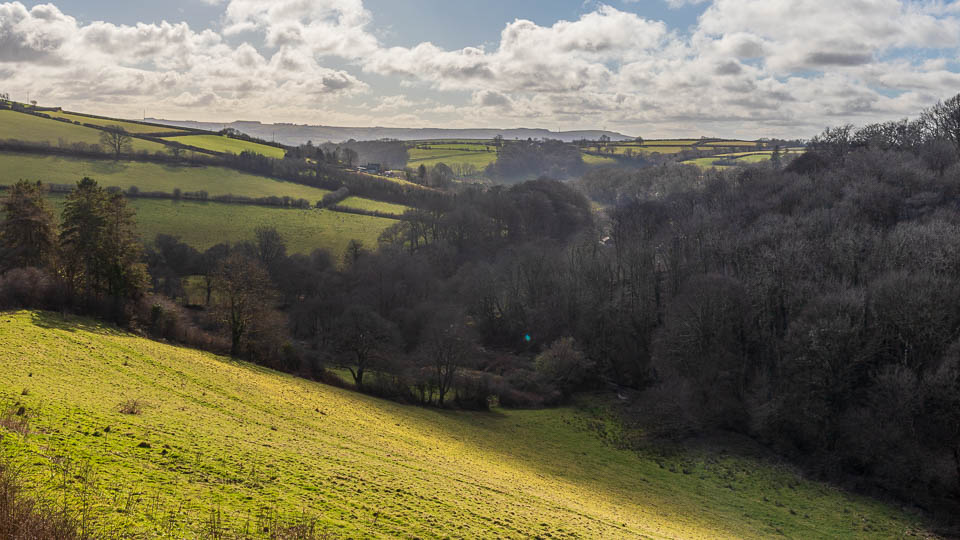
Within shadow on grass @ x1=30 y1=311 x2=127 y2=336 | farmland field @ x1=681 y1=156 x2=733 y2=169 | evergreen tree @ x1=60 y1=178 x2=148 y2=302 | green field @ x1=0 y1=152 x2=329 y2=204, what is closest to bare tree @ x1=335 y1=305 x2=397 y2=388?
evergreen tree @ x1=60 y1=178 x2=148 y2=302

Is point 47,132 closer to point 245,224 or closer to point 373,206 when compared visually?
point 245,224

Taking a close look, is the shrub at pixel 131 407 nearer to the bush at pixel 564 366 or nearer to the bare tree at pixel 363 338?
the bare tree at pixel 363 338

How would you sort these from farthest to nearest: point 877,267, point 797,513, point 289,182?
point 289,182 → point 877,267 → point 797,513

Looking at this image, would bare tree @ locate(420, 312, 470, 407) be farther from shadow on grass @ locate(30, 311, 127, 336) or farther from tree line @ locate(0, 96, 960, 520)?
shadow on grass @ locate(30, 311, 127, 336)

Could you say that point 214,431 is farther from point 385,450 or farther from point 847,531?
point 847,531

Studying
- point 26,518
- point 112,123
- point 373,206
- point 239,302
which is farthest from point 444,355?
point 112,123

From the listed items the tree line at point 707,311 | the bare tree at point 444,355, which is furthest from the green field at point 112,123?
the bare tree at point 444,355

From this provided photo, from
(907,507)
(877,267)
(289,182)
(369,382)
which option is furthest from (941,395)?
(289,182)
